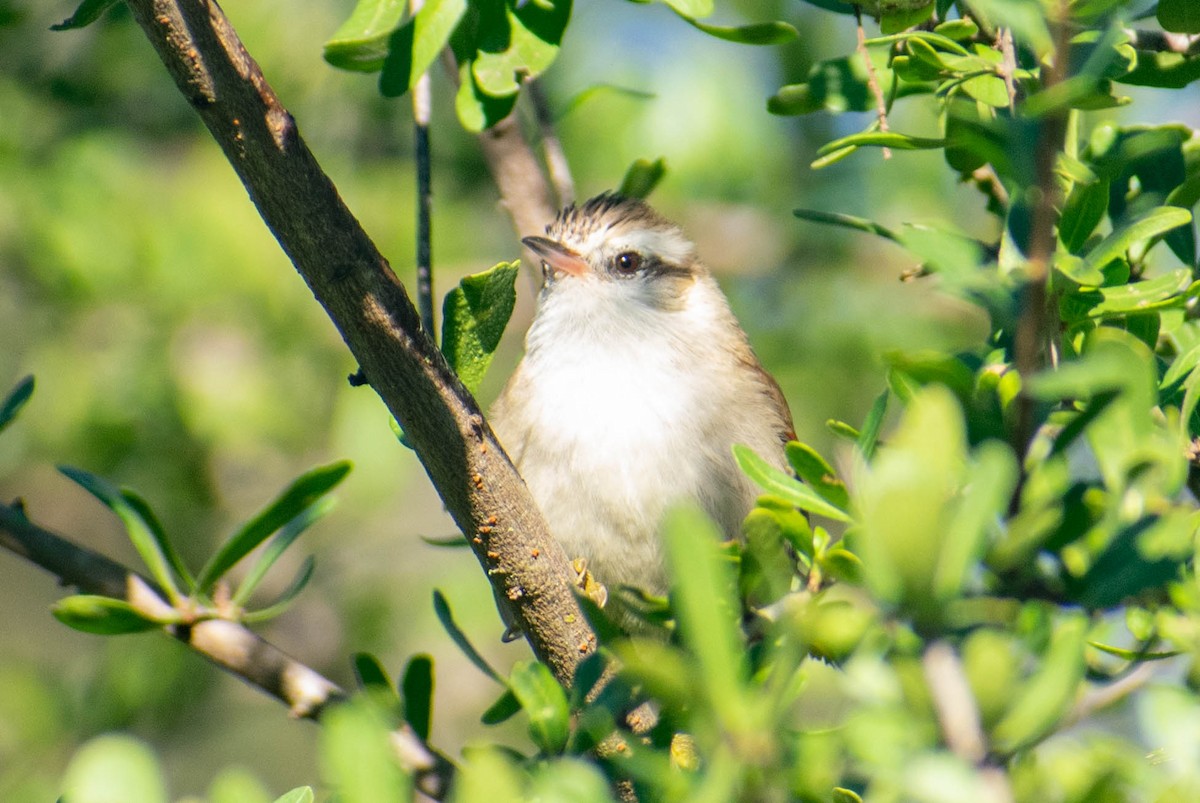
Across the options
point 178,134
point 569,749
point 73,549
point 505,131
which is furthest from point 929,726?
point 178,134

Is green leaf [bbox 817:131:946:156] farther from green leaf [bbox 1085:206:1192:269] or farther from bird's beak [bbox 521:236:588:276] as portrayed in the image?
bird's beak [bbox 521:236:588:276]

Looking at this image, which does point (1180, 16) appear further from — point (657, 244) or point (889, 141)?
point (657, 244)

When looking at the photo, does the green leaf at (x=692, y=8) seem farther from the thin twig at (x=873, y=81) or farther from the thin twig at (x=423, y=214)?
the thin twig at (x=423, y=214)

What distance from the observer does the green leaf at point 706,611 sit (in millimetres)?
1185

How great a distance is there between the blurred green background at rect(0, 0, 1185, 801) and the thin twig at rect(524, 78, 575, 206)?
0.57 m

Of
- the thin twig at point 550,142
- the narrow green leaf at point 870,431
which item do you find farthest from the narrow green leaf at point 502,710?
the thin twig at point 550,142

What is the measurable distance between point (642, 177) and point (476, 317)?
1617 mm

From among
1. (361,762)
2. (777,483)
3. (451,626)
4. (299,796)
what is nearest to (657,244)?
(451,626)

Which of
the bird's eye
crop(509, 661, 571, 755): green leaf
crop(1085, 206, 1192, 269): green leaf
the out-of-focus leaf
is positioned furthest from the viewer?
the bird's eye

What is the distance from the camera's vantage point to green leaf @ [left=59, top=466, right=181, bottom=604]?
266 centimetres

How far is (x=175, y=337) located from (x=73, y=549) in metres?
2.69

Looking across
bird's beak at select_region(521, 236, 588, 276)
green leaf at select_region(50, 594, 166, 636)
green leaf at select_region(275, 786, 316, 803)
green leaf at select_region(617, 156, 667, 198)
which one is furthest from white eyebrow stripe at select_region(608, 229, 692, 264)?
green leaf at select_region(275, 786, 316, 803)

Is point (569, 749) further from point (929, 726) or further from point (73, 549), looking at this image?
point (73, 549)

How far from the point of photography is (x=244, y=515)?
224 inches
